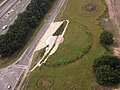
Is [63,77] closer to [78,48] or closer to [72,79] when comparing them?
[72,79]

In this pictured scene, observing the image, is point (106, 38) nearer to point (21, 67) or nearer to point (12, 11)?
point (21, 67)

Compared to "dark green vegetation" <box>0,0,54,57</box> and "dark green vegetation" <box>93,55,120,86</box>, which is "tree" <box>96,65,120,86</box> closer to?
"dark green vegetation" <box>93,55,120,86</box>

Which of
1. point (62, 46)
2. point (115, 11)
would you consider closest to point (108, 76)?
point (62, 46)

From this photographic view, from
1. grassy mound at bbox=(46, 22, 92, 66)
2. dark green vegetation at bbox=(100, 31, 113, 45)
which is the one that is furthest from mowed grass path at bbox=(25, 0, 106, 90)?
dark green vegetation at bbox=(100, 31, 113, 45)

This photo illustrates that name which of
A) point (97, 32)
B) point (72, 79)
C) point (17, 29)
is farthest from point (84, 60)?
point (17, 29)

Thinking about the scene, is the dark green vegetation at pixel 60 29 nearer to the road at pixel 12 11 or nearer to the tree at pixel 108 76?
Result: the road at pixel 12 11

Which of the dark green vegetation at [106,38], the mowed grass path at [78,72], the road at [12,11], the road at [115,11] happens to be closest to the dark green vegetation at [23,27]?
the road at [12,11]
